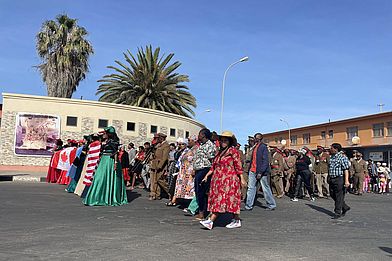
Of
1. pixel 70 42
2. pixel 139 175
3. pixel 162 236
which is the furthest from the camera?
pixel 70 42

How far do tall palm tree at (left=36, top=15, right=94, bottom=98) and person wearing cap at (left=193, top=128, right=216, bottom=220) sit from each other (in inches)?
970

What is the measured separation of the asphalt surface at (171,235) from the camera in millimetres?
4723

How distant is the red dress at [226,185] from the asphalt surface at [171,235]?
0.40 meters

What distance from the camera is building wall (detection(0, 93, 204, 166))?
22250 mm

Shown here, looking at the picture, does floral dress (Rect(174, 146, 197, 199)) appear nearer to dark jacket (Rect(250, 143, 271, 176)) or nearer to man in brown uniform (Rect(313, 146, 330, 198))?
dark jacket (Rect(250, 143, 271, 176))

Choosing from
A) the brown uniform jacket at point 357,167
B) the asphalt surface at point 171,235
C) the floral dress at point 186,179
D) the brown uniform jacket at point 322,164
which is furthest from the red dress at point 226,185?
the brown uniform jacket at point 357,167

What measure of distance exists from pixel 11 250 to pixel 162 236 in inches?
80.6

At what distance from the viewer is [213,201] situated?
669 centimetres

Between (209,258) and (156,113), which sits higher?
(156,113)

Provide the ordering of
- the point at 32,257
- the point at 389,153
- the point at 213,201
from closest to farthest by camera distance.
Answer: the point at 32,257
the point at 213,201
the point at 389,153

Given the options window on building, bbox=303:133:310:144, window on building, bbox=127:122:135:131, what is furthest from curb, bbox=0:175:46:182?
window on building, bbox=303:133:310:144

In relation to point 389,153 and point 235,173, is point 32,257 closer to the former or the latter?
point 235,173

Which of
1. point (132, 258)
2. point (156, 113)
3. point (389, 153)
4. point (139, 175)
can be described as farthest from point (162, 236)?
point (389, 153)

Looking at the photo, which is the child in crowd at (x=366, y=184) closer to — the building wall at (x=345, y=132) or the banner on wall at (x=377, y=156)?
the banner on wall at (x=377, y=156)
